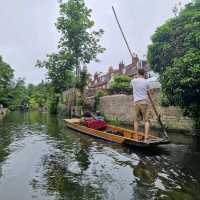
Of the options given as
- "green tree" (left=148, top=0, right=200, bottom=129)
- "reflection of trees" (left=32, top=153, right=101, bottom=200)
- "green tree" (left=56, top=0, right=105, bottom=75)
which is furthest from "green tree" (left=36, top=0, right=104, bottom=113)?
"reflection of trees" (left=32, top=153, right=101, bottom=200)

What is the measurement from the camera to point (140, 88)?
411 inches

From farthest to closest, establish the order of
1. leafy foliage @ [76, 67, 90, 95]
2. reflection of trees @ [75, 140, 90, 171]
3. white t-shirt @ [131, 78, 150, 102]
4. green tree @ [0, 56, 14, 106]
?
green tree @ [0, 56, 14, 106] < leafy foliage @ [76, 67, 90, 95] < white t-shirt @ [131, 78, 150, 102] < reflection of trees @ [75, 140, 90, 171]

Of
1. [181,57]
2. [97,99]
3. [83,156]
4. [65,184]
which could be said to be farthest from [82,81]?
[65,184]

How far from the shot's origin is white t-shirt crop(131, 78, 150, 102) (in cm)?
1033

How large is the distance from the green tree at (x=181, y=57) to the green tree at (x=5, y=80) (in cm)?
4355

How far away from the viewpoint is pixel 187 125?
16250mm

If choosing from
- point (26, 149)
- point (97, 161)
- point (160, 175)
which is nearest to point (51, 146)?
point (26, 149)

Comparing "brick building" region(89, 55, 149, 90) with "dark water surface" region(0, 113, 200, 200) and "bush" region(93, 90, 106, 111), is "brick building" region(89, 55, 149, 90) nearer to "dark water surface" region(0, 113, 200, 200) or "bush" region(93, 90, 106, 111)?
"bush" region(93, 90, 106, 111)

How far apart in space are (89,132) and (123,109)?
9240 mm

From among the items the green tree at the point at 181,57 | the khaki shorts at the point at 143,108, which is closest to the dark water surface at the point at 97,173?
the khaki shorts at the point at 143,108

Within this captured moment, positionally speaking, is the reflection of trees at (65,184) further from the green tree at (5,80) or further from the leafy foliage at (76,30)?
the green tree at (5,80)

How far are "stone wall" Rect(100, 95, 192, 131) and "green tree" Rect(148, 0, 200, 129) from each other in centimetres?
177

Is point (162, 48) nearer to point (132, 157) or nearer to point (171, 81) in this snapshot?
point (171, 81)

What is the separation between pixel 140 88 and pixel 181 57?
15.8 ft
